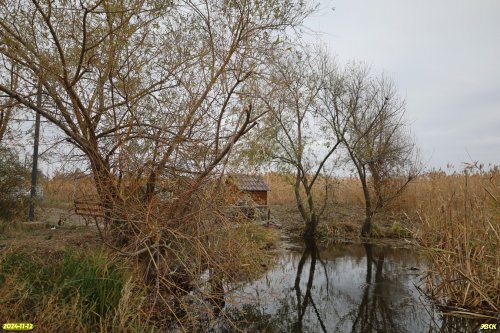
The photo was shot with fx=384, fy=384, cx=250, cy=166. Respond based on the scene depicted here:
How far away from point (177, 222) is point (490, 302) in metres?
5.20

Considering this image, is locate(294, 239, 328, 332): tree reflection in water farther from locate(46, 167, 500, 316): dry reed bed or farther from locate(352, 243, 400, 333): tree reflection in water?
locate(46, 167, 500, 316): dry reed bed

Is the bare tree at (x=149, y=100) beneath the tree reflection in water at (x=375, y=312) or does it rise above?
above

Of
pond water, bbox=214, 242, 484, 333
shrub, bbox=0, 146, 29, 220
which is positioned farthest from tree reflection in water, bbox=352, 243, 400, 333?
shrub, bbox=0, 146, 29, 220

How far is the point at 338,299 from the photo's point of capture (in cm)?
887

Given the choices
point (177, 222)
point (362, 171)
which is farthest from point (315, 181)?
point (177, 222)

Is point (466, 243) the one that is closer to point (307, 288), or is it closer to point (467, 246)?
point (467, 246)

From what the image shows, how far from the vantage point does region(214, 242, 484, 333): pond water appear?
7062 mm

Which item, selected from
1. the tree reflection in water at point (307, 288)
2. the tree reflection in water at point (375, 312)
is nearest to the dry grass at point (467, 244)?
the tree reflection in water at point (375, 312)

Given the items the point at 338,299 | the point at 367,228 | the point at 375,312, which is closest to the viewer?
the point at 375,312

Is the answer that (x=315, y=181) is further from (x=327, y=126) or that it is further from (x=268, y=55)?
(x=268, y=55)

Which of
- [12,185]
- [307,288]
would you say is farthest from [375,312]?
[12,185]

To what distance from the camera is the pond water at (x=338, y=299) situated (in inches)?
278

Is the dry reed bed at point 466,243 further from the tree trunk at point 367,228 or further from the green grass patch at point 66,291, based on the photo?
the tree trunk at point 367,228

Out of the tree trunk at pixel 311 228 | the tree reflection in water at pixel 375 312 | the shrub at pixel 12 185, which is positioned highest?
the shrub at pixel 12 185
